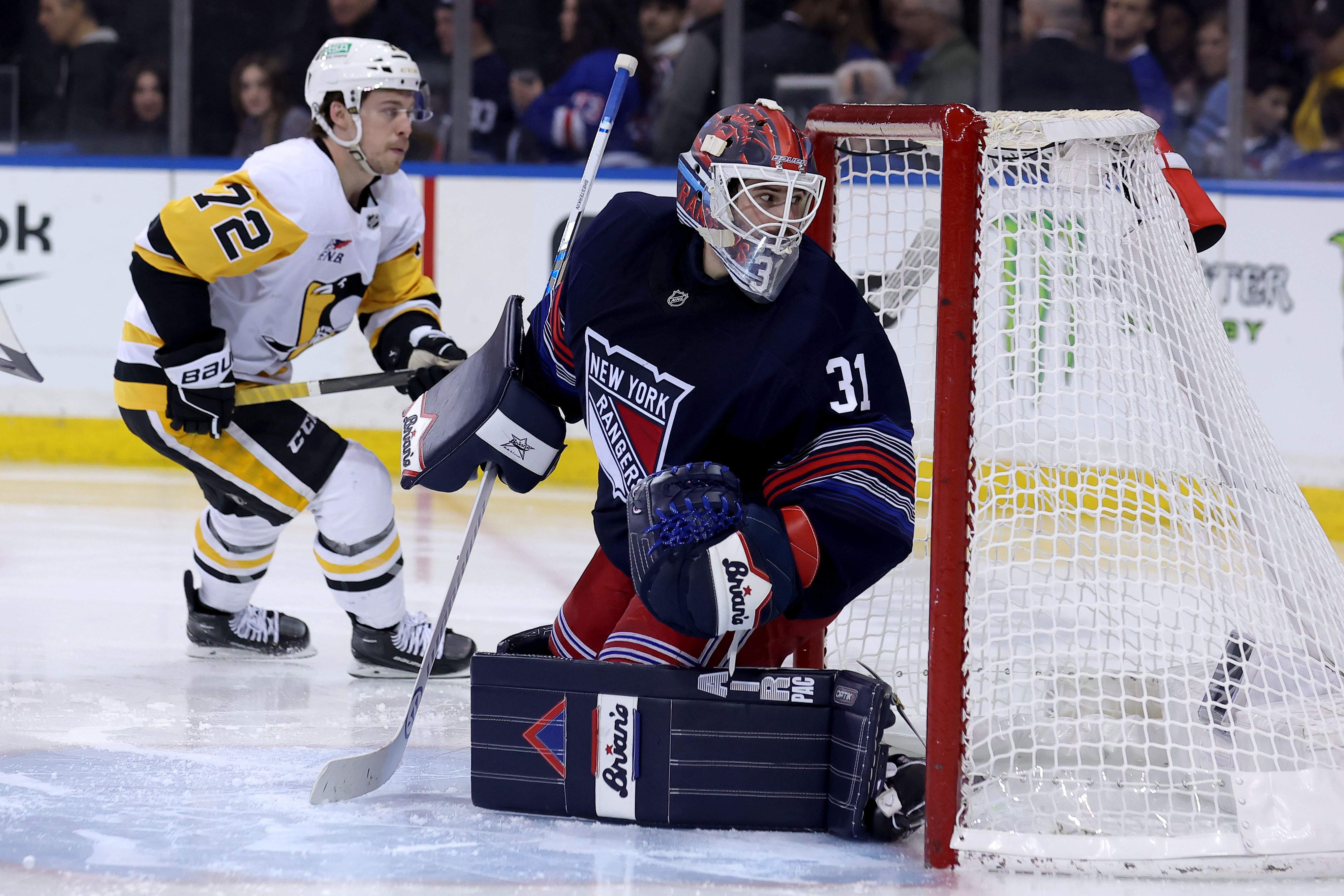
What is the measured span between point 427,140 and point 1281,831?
416cm

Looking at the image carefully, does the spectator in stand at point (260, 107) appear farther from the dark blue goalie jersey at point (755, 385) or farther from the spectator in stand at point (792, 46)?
the dark blue goalie jersey at point (755, 385)

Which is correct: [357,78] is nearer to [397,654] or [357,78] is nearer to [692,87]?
[397,654]

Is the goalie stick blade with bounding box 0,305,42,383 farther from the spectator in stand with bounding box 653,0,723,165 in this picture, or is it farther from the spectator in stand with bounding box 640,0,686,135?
the spectator in stand with bounding box 640,0,686,135

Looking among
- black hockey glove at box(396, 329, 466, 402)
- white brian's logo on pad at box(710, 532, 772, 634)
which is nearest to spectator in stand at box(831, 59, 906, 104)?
black hockey glove at box(396, 329, 466, 402)

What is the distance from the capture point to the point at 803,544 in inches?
70.1

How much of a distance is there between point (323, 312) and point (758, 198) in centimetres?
130

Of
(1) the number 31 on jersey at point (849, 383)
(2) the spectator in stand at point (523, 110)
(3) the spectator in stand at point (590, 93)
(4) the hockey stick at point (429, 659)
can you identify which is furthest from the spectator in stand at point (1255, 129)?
(1) the number 31 on jersey at point (849, 383)

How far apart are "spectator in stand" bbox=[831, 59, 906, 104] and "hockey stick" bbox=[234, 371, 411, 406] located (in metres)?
2.66

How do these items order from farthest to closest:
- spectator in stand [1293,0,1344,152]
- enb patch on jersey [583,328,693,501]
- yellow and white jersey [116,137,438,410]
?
spectator in stand [1293,0,1344,152], yellow and white jersey [116,137,438,410], enb patch on jersey [583,328,693,501]

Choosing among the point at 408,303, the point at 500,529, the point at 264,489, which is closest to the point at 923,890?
the point at 264,489

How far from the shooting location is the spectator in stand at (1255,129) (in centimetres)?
471

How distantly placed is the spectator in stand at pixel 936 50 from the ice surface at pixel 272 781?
234cm

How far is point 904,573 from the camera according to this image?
9.70 feet

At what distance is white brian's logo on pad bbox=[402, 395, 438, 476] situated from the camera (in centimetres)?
228
